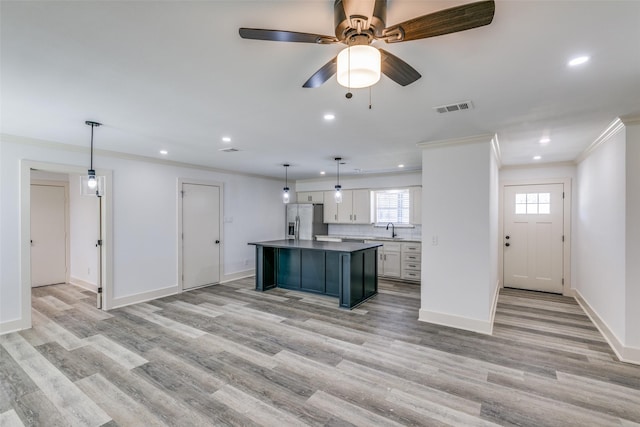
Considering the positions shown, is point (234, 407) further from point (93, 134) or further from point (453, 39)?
point (93, 134)

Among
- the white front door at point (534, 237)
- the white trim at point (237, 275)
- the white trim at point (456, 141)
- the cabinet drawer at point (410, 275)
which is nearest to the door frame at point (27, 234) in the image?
the white trim at point (237, 275)

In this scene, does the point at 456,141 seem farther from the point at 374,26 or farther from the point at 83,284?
the point at 83,284

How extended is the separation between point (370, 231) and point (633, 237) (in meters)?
4.97

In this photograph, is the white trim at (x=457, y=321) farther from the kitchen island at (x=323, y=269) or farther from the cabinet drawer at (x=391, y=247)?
the cabinet drawer at (x=391, y=247)

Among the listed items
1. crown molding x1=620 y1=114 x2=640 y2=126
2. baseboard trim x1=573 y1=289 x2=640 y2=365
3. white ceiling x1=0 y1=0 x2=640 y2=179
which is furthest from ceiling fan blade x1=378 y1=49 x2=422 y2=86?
baseboard trim x1=573 y1=289 x2=640 y2=365

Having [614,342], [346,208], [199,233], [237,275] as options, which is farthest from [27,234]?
[614,342]

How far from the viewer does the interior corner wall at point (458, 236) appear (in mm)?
3621

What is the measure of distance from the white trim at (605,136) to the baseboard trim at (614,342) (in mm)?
2263

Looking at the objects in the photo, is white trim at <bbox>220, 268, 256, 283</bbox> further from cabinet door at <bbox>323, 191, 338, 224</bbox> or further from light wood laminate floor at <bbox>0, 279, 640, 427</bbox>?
cabinet door at <bbox>323, 191, 338, 224</bbox>

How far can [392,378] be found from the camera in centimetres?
266

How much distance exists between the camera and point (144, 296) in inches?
197

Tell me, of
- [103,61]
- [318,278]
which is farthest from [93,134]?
[318,278]

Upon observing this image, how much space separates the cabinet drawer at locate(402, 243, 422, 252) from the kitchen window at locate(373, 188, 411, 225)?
70 cm

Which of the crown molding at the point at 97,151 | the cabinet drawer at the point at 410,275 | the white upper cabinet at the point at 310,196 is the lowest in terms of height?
the cabinet drawer at the point at 410,275
